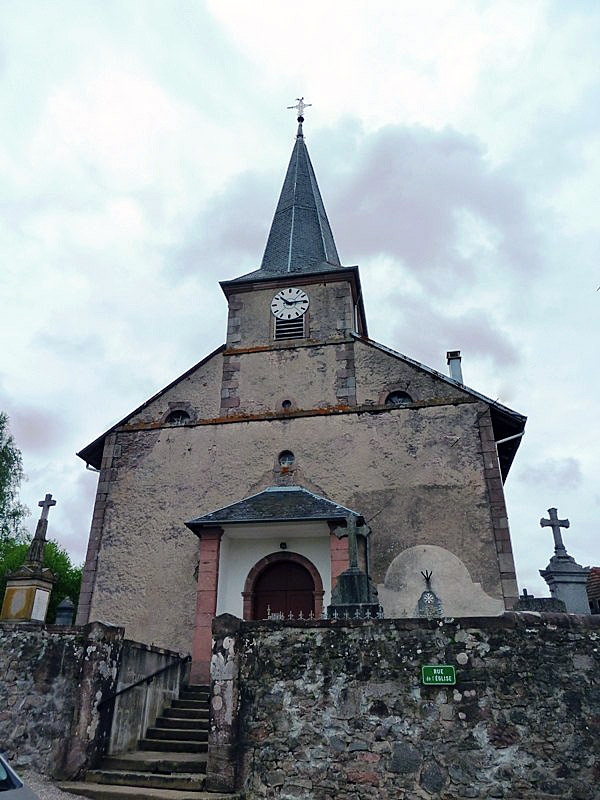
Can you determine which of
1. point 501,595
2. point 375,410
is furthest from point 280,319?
point 501,595

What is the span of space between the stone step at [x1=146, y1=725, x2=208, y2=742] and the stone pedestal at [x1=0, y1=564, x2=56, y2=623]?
110 inches

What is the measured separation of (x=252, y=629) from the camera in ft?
21.8

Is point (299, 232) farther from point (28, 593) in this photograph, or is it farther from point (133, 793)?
point (133, 793)

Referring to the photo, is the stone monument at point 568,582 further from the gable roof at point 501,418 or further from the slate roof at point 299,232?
the slate roof at point 299,232

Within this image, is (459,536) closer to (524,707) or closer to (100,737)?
(524,707)

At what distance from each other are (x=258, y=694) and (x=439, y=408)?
7.67m

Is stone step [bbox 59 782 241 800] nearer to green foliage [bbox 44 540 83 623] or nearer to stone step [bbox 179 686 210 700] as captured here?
stone step [bbox 179 686 210 700]

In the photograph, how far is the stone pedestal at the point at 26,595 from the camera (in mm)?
9555

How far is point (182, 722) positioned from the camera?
28.2 feet

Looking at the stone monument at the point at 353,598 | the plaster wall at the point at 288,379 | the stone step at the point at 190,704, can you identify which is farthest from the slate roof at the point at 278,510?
the stone step at the point at 190,704

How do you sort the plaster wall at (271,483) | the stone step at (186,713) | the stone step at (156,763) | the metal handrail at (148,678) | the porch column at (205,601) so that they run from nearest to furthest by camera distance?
the stone step at (156,763) → the metal handrail at (148,678) → the stone step at (186,713) → the porch column at (205,601) → the plaster wall at (271,483)

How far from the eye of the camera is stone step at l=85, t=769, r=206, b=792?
251 inches

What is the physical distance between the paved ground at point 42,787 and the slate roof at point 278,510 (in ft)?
15.7

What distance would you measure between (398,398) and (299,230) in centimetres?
751
